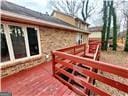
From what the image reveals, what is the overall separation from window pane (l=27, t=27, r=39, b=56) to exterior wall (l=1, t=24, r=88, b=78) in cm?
33

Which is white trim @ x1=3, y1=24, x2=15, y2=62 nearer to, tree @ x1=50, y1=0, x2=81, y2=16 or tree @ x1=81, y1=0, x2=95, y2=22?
tree @ x1=81, y1=0, x2=95, y2=22

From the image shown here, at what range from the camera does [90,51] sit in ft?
34.6

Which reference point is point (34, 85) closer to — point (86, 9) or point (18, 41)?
point (18, 41)

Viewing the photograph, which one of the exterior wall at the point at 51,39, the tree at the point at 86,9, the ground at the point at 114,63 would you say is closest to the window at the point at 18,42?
the exterior wall at the point at 51,39

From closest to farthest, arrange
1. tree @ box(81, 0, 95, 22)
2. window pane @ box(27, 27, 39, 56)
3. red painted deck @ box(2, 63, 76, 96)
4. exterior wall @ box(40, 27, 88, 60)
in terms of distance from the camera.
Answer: red painted deck @ box(2, 63, 76, 96), window pane @ box(27, 27, 39, 56), exterior wall @ box(40, 27, 88, 60), tree @ box(81, 0, 95, 22)

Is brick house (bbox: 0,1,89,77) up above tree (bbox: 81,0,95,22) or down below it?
below

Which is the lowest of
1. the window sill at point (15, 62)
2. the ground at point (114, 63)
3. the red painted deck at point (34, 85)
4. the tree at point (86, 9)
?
the ground at point (114, 63)

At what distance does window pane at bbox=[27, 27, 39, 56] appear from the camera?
18.0ft

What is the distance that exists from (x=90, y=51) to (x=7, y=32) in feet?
25.3

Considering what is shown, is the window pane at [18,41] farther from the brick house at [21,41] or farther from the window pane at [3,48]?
the window pane at [3,48]

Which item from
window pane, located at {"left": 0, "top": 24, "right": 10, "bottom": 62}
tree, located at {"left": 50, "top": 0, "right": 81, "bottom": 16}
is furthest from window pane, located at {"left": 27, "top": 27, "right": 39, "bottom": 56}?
tree, located at {"left": 50, "top": 0, "right": 81, "bottom": 16}

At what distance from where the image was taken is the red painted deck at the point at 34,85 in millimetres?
3367

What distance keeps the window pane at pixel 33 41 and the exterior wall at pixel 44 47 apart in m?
0.33

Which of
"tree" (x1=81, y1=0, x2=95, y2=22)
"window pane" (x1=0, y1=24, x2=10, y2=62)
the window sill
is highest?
"tree" (x1=81, y1=0, x2=95, y2=22)
